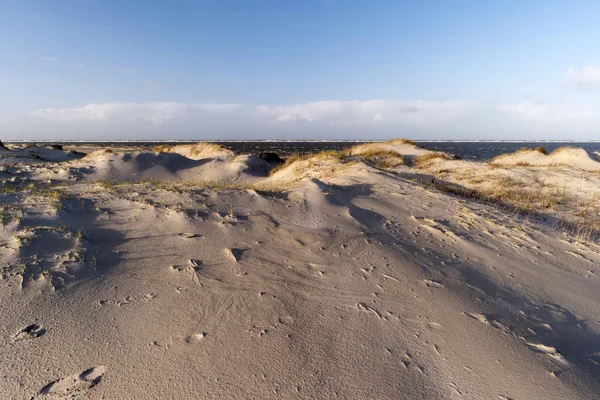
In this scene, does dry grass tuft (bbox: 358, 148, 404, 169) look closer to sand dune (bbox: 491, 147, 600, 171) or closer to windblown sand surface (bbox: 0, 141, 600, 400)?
sand dune (bbox: 491, 147, 600, 171)

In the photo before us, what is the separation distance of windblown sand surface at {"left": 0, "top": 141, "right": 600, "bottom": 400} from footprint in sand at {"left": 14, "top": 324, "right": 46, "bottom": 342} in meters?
0.01

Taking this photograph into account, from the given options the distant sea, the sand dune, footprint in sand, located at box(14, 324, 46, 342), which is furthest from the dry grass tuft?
footprint in sand, located at box(14, 324, 46, 342)

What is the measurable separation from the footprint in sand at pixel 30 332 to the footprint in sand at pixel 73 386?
2.31 feet

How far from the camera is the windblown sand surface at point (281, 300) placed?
2.71 m

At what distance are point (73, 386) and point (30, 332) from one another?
941 millimetres

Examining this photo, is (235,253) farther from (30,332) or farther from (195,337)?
(30,332)

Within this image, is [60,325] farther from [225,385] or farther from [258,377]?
[258,377]

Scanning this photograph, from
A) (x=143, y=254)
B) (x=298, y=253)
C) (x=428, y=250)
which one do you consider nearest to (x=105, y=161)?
(x=143, y=254)

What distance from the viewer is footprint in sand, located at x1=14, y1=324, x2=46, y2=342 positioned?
2938mm

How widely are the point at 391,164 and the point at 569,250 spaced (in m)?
15.6

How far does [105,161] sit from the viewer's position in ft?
59.8

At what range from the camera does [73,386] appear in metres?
2.53

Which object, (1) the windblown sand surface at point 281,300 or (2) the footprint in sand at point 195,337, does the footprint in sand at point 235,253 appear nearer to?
(1) the windblown sand surface at point 281,300

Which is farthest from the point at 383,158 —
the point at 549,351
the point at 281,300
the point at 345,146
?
the point at 345,146
